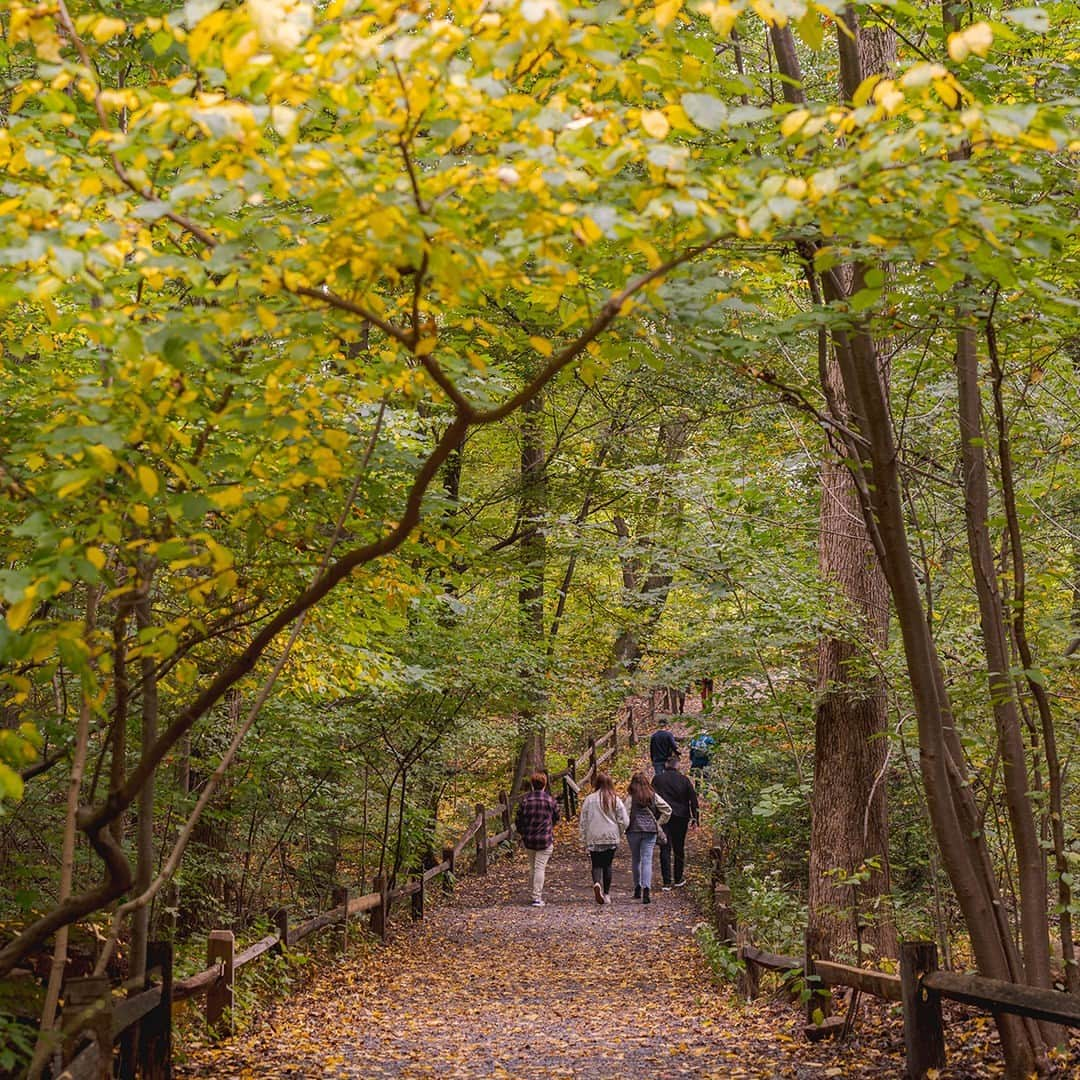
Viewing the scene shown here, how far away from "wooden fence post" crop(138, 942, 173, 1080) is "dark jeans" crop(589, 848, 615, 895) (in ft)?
32.5

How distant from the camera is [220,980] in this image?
25.0ft

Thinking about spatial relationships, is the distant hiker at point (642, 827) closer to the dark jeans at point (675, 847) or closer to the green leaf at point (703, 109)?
the dark jeans at point (675, 847)

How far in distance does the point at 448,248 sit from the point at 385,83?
47 cm

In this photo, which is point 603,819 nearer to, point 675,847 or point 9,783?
point 675,847

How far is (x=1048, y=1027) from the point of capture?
5621 millimetres

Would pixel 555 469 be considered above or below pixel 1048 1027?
above

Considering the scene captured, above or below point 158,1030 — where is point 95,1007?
above

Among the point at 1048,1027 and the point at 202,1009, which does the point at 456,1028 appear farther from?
the point at 1048,1027

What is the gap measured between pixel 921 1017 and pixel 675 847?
10.6 metres

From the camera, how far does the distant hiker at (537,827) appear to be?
15.4 m

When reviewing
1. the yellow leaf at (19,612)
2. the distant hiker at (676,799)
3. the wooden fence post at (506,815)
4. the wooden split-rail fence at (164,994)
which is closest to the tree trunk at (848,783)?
the wooden split-rail fence at (164,994)

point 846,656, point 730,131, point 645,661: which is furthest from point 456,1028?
point 645,661

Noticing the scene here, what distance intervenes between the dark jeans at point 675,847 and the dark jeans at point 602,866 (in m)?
1.02

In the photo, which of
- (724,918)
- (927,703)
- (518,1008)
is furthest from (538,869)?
(927,703)
